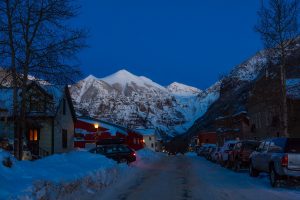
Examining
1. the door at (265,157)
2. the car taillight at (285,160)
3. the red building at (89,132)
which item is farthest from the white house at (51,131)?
the car taillight at (285,160)

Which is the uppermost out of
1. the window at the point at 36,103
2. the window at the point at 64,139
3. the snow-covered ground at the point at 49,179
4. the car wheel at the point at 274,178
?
the window at the point at 36,103

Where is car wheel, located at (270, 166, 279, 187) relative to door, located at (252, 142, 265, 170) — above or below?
below

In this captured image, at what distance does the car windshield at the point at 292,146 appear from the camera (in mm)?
17344

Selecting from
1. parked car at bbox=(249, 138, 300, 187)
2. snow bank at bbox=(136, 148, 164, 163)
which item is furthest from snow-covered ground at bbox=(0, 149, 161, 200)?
snow bank at bbox=(136, 148, 164, 163)

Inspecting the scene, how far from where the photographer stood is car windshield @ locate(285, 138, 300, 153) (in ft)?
56.9

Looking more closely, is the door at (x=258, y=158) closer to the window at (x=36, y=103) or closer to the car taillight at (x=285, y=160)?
the car taillight at (x=285, y=160)

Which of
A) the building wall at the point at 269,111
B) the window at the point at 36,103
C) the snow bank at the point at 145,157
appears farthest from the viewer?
the snow bank at the point at 145,157

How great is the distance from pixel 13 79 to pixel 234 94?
68.0 m

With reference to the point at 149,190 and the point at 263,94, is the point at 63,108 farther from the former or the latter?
the point at 149,190

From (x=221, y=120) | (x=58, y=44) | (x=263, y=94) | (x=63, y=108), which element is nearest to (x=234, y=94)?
(x=221, y=120)

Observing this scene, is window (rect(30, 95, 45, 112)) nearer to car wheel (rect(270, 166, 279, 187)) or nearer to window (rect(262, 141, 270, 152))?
window (rect(262, 141, 270, 152))

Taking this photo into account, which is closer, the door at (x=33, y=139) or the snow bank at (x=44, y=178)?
the snow bank at (x=44, y=178)

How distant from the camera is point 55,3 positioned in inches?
834

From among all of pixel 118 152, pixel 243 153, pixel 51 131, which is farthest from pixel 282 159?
pixel 51 131
